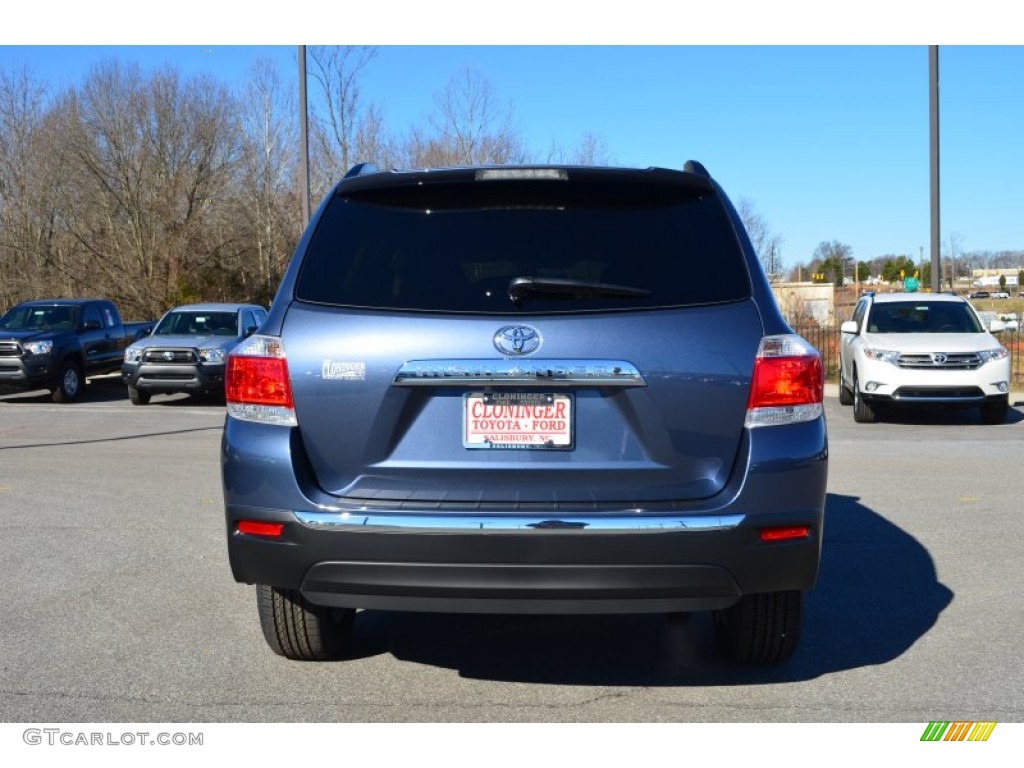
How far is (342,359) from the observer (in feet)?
12.4

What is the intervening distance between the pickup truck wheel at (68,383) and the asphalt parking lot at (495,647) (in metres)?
11.9

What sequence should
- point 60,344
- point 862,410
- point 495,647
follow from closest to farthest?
point 495,647, point 862,410, point 60,344

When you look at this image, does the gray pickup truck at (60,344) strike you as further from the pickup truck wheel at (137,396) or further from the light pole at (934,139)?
the light pole at (934,139)

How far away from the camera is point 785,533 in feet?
12.4

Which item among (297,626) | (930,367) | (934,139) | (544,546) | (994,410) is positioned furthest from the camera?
(934,139)

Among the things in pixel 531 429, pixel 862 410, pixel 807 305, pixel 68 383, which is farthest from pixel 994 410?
pixel 807 305

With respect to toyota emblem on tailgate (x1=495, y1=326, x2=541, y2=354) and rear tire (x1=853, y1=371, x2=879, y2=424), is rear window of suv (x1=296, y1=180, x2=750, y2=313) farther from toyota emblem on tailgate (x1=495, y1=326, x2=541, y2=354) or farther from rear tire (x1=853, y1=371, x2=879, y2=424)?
rear tire (x1=853, y1=371, x2=879, y2=424)

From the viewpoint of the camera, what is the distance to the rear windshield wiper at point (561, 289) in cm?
379

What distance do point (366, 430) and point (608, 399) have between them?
83 centimetres
